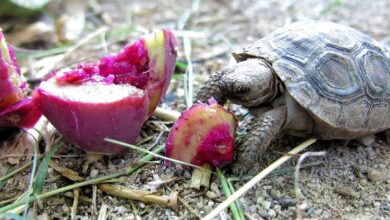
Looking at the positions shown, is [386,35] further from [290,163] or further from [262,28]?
[290,163]

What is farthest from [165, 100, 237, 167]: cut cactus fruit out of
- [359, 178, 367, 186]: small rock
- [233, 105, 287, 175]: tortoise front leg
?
[359, 178, 367, 186]: small rock

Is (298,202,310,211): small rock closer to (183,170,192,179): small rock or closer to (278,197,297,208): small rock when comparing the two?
(278,197,297,208): small rock

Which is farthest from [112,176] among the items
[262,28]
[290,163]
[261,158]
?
[262,28]

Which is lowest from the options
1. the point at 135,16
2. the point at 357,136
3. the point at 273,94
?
the point at 135,16

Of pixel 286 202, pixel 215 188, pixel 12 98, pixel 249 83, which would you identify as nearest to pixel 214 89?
pixel 249 83

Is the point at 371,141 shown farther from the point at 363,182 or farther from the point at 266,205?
the point at 266,205

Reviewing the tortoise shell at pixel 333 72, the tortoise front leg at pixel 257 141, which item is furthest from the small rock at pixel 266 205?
the tortoise shell at pixel 333 72
